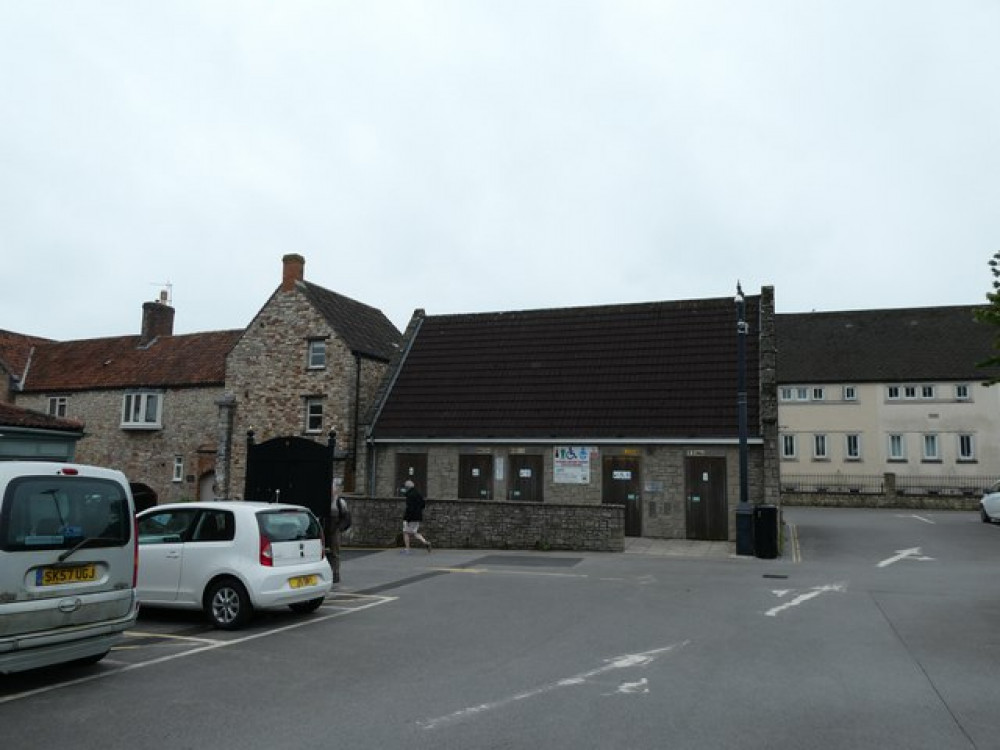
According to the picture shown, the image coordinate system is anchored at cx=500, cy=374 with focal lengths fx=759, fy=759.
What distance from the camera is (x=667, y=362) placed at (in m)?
24.7

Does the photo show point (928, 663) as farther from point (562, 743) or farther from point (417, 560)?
point (417, 560)

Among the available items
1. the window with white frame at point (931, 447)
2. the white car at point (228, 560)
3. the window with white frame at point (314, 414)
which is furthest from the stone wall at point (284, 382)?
the window with white frame at point (931, 447)

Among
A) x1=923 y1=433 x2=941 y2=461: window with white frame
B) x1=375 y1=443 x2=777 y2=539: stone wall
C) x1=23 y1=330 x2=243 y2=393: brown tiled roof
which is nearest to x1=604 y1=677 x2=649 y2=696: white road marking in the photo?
x1=375 y1=443 x2=777 y2=539: stone wall

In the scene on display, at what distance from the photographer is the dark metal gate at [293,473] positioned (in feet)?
57.4

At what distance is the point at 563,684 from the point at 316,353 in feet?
73.0

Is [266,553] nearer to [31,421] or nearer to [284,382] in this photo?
[31,421]

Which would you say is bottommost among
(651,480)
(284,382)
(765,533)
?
(765,533)

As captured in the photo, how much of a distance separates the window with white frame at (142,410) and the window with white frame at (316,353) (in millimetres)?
8486

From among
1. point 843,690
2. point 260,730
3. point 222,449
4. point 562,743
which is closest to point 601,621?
point 843,690

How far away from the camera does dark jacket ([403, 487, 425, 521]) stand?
740 inches

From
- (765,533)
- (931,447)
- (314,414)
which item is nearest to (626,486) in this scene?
(765,533)

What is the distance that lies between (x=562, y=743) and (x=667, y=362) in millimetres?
19814

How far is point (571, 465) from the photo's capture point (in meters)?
23.0

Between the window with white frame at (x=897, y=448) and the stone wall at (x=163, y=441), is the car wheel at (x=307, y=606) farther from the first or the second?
the window with white frame at (x=897, y=448)
